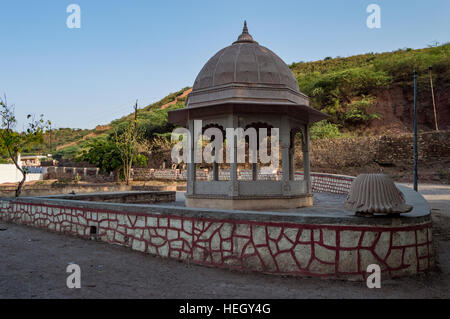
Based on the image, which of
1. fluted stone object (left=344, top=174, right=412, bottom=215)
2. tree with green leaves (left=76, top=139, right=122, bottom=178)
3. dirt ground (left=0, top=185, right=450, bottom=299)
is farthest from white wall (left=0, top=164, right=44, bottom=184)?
fluted stone object (left=344, top=174, right=412, bottom=215)

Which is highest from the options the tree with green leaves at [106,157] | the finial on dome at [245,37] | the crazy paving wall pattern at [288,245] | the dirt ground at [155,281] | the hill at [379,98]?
the hill at [379,98]

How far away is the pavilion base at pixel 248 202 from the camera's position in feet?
29.4

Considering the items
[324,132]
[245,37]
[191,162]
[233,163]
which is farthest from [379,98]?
[233,163]

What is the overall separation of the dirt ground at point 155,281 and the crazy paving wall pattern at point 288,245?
0.17m

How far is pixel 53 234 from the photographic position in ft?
26.2

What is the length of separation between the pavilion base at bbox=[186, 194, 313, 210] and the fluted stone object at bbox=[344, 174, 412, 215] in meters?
4.47

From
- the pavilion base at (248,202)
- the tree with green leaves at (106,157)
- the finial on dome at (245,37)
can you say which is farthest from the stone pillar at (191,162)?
the tree with green leaves at (106,157)

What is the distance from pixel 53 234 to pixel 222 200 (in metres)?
4.31

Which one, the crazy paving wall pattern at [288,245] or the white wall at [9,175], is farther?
the white wall at [9,175]

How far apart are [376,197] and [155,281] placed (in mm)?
3277

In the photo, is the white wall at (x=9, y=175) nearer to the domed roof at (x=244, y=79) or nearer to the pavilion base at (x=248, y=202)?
the pavilion base at (x=248, y=202)

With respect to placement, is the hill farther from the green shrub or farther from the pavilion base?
the pavilion base

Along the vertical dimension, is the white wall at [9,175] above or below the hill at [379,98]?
below
